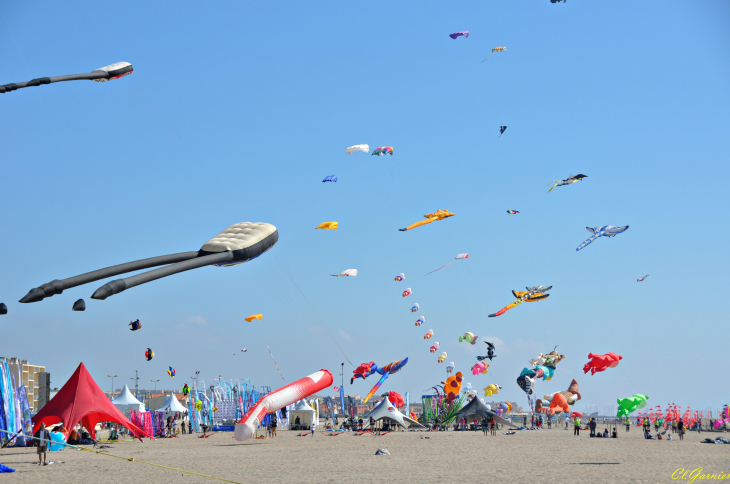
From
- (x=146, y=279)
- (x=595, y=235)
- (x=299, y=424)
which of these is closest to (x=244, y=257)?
(x=146, y=279)

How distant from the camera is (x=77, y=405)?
22266 mm

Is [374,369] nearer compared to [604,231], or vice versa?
[604,231]

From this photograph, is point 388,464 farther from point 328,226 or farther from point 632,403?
point 632,403

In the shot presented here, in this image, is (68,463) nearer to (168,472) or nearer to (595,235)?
(168,472)

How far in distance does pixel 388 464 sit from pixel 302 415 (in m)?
24.6

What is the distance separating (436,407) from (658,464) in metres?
27.2

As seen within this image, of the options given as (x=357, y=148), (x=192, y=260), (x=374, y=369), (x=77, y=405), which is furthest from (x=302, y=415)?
(x=192, y=260)

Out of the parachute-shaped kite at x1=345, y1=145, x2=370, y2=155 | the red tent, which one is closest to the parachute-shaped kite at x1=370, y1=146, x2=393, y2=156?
the parachute-shaped kite at x1=345, y1=145, x2=370, y2=155

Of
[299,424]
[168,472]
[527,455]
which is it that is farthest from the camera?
[299,424]

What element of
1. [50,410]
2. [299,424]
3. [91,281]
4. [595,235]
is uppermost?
[595,235]

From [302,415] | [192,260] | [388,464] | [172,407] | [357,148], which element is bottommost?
[302,415]

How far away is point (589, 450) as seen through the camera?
23219 mm

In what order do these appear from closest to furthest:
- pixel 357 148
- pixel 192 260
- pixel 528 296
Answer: pixel 192 260, pixel 357 148, pixel 528 296

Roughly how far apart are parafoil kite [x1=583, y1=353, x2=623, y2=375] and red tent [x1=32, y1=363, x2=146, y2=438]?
92.8ft
